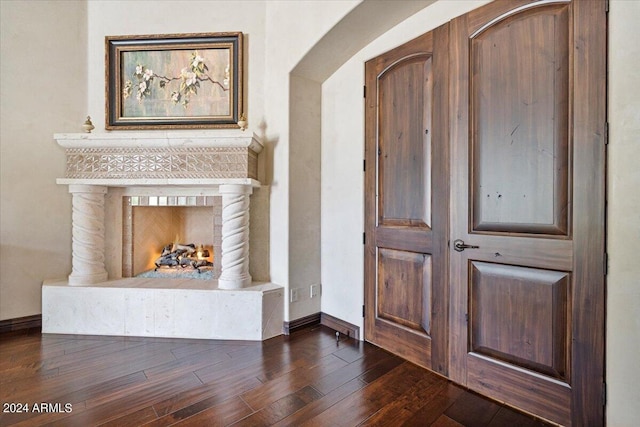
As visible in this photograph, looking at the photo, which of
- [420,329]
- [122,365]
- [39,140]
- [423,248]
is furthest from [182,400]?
[39,140]

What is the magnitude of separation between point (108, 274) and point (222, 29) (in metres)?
2.65

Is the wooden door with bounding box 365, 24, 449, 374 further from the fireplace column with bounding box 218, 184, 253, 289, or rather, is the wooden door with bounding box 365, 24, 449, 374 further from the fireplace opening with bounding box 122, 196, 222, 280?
the fireplace opening with bounding box 122, 196, 222, 280

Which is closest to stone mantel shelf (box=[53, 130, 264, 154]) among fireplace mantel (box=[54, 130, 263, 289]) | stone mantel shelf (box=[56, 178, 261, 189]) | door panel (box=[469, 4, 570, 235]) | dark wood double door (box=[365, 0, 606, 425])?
fireplace mantel (box=[54, 130, 263, 289])

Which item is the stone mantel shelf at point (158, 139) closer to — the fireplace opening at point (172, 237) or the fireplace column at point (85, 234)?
the fireplace column at point (85, 234)

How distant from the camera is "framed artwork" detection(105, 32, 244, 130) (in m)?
2.82

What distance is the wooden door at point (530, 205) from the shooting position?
4.48 feet

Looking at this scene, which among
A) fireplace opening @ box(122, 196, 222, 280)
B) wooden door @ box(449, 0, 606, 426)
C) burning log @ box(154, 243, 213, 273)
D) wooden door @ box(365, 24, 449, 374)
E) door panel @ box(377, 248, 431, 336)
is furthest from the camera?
burning log @ box(154, 243, 213, 273)

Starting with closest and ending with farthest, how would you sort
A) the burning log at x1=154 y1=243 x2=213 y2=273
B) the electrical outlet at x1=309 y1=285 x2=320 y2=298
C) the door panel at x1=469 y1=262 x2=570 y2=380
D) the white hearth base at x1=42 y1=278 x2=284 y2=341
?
the door panel at x1=469 y1=262 x2=570 y2=380 → the white hearth base at x1=42 y1=278 x2=284 y2=341 → the electrical outlet at x1=309 y1=285 x2=320 y2=298 → the burning log at x1=154 y1=243 x2=213 y2=273

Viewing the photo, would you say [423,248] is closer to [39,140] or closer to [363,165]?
[363,165]

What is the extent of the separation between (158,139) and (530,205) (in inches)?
108

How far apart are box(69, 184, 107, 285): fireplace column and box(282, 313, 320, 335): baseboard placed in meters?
1.79

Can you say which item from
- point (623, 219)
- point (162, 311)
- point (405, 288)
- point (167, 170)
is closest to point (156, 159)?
point (167, 170)

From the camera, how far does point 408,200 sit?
2.11 m

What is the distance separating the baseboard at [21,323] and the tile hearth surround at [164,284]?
11.6 inches
